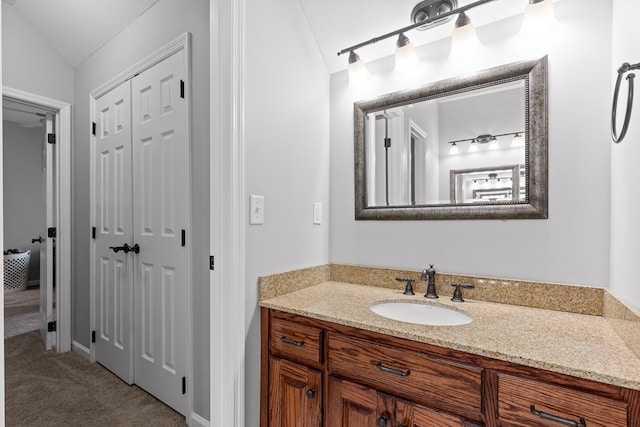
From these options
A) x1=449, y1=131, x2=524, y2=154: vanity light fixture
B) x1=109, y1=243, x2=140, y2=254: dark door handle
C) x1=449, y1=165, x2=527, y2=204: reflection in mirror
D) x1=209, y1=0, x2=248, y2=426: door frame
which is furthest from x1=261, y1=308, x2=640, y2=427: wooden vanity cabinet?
x1=109, y1=243, x2=140, y2=254: dark door handle

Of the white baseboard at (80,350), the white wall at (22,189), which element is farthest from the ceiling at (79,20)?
the white wall at (22,189)

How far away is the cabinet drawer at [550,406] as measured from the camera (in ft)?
2.47

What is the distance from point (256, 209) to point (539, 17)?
1.36 meters

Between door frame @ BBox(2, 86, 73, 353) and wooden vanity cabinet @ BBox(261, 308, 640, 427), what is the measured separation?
230 centimetres

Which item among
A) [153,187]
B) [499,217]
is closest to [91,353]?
[153,187]

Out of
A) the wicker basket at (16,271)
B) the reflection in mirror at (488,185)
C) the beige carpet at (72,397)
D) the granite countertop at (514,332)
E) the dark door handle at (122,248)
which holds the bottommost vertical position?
the beige carpet at (72,397)

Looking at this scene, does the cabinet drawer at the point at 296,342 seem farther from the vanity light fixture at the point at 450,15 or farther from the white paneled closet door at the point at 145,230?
the vanity light fixture at the point at 450,15

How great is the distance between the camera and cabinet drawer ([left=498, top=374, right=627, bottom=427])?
2.47 feet

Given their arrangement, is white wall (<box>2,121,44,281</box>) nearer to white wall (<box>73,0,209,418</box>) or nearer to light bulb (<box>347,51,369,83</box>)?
white wall (<box>73,0,209,418</box>)

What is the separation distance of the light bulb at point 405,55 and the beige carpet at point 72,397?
227cm

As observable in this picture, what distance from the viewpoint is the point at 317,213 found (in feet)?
5.77

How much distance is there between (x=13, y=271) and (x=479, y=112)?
6.25 metres

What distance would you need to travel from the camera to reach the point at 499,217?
1374mm

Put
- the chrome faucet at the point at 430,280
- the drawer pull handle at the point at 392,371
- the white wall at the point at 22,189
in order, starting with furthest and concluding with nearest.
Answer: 1. the white wall at the point at 22,189
2. the chrome faucet at the point at 430,280
3. the drawer pull handle at the point at 392,371
